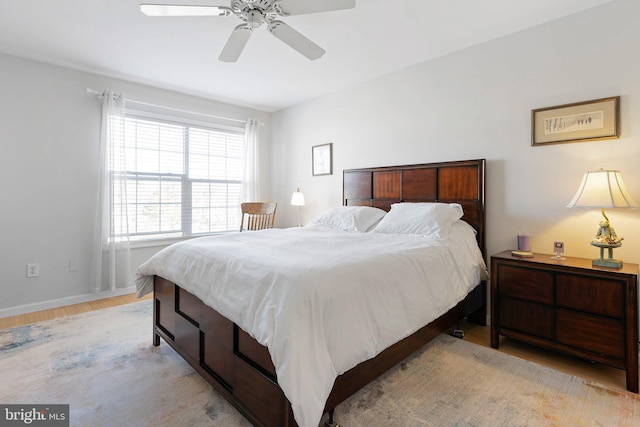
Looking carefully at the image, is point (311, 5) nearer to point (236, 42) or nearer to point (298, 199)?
point (236, 42)

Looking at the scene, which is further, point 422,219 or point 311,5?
point 422,219

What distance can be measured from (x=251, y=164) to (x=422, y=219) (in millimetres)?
2952

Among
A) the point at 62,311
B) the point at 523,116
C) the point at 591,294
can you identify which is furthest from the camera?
the point at 62,311

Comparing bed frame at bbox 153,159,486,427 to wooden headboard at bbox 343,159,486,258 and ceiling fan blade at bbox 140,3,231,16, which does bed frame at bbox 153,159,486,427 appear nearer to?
wooden headboard at bbox 343,159,486,258

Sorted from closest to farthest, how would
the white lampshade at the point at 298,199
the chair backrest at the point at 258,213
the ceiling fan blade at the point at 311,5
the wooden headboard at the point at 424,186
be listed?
the ceiling fan blade at the point at 311,5 → the wooden headboard at the point at 424,186 → the chair backrest at the point at 258,213 → the white lampshade at the point at 298,199

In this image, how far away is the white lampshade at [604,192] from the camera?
1.92 meters

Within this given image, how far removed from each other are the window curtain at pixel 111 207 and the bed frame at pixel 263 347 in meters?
1.56

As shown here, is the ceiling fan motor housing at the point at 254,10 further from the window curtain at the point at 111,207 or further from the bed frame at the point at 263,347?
the window curtain at the point at 111,207

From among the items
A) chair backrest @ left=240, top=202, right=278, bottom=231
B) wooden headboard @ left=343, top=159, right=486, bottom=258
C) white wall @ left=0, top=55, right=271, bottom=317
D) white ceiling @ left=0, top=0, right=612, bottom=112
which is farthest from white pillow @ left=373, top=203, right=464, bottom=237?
white wall @ left=0, top=55, right=271, bottom=317

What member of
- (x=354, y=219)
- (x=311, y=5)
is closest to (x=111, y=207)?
(x=354, y=219)

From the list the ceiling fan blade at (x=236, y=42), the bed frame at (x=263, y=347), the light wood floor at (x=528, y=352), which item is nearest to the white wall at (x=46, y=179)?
the light wood floor at (x=528, y=352)

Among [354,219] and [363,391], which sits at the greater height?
[354,219]

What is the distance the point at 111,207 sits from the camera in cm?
345

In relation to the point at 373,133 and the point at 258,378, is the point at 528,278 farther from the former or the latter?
the point at 373,133
